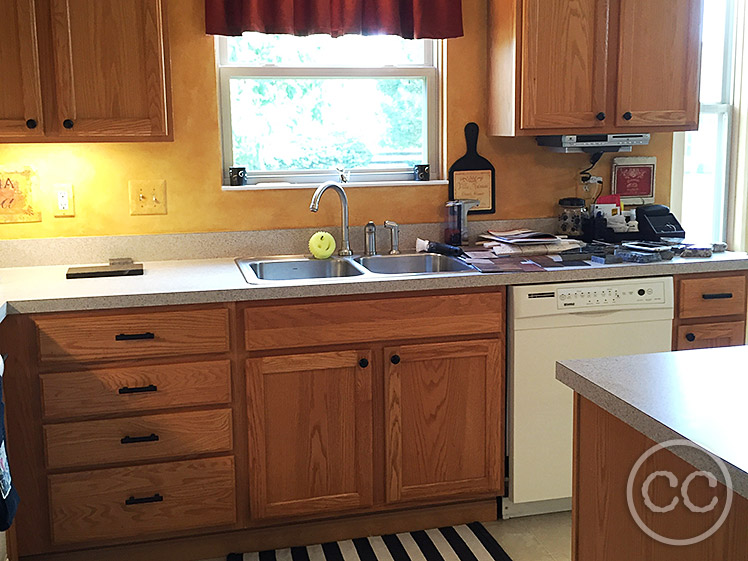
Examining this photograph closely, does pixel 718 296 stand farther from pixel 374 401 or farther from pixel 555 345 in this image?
pixel 374 401

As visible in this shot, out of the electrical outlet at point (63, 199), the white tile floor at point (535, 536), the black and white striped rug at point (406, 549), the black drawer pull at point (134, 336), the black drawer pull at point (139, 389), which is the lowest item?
the black and white striped rug at point (406, 549)

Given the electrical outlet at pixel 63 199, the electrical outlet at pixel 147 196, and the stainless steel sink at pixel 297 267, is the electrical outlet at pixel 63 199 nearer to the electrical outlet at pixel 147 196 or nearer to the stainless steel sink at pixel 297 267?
the electrical outlet at pixel 147 196

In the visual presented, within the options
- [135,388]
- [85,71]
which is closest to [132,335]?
[135,388]

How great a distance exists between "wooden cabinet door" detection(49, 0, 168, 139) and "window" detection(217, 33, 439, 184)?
1.56 ft

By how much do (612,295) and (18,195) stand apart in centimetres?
219

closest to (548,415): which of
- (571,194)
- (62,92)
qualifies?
(571,194)

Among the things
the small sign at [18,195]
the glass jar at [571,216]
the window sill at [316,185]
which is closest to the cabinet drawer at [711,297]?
the glass jar at [571,216]

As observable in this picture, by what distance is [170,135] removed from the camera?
2.82m

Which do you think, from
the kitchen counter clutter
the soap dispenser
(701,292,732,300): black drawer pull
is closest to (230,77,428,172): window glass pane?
the soap dispenser

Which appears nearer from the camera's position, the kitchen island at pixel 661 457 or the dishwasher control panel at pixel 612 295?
the kitchen island at pixel 661 457

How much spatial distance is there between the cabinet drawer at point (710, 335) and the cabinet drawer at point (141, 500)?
5.61ft

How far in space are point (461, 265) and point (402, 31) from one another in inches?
38.6

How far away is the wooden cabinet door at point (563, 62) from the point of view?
3.07 metres

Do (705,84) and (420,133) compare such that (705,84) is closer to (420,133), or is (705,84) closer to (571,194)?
(571,194)
